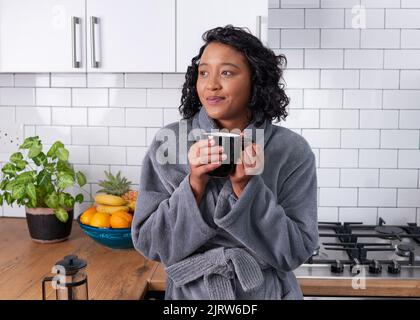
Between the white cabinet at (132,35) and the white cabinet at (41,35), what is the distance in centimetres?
4

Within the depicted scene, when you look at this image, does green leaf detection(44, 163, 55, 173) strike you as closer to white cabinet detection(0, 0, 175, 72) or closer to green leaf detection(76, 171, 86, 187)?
green leaf detection(76, 171, 86, 187)

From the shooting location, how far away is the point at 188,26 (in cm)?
168

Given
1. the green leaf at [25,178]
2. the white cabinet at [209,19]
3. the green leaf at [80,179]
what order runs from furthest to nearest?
the green leaf at [80,179], the green leaf at [25,178], the white cabinet at [209,19]

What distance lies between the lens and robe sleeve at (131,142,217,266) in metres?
1.06

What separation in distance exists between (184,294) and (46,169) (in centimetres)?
86

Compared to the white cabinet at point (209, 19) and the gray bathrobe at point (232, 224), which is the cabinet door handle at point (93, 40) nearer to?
the white cabinet at point (209, 19)

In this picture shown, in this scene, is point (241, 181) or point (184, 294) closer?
point (241, 181)

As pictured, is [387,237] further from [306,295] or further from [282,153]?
[282,153]

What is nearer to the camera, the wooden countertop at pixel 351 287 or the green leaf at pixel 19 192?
the wooden countertop at pixel 351 287

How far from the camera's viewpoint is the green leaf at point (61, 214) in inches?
69.5

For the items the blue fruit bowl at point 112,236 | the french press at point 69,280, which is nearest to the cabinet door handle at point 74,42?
the blue fruit bowl at point 112,236

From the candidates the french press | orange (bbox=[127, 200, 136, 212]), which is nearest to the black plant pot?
orange (bbox=[127, 200, 136, 212])

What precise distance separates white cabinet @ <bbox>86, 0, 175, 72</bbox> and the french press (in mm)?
739
